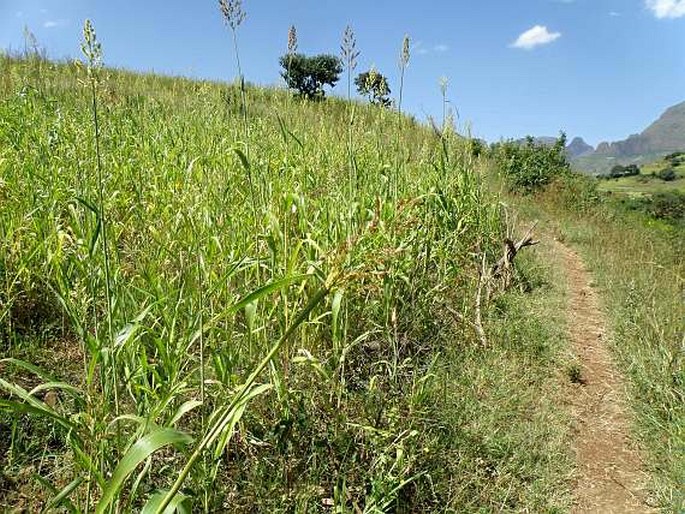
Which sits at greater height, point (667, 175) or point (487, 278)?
point (667, 175)

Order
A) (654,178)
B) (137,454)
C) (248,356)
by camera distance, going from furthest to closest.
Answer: (654,178) < (248,356) < (137,454)

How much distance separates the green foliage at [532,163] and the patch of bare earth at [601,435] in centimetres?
774

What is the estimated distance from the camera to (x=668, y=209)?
64.0 feet

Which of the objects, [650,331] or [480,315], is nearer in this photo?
[480,315]

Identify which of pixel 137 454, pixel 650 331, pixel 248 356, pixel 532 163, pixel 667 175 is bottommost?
pixel 650 331

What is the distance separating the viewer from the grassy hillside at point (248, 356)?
1.47 m

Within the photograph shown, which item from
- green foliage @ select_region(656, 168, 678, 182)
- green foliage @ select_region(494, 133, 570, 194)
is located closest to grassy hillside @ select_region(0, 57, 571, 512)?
green foliage @ select_region(494, 133, 570, 194)

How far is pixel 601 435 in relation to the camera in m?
2.79

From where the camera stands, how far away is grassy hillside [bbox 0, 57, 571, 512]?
1.47 metres

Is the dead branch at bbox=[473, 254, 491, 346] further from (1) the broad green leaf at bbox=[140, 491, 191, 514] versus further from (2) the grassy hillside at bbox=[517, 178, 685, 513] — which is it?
(1) the broad green leaf at bbox=[140, 491, 191, 514]

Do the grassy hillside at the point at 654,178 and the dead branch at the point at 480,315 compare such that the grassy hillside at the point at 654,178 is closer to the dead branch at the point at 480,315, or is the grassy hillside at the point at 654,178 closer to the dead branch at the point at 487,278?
the dead branch at the point at 487,278

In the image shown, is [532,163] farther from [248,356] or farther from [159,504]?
[159,504]

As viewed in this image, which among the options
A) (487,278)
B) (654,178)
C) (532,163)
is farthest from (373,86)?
(654,178)

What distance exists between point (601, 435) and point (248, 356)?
200cm
